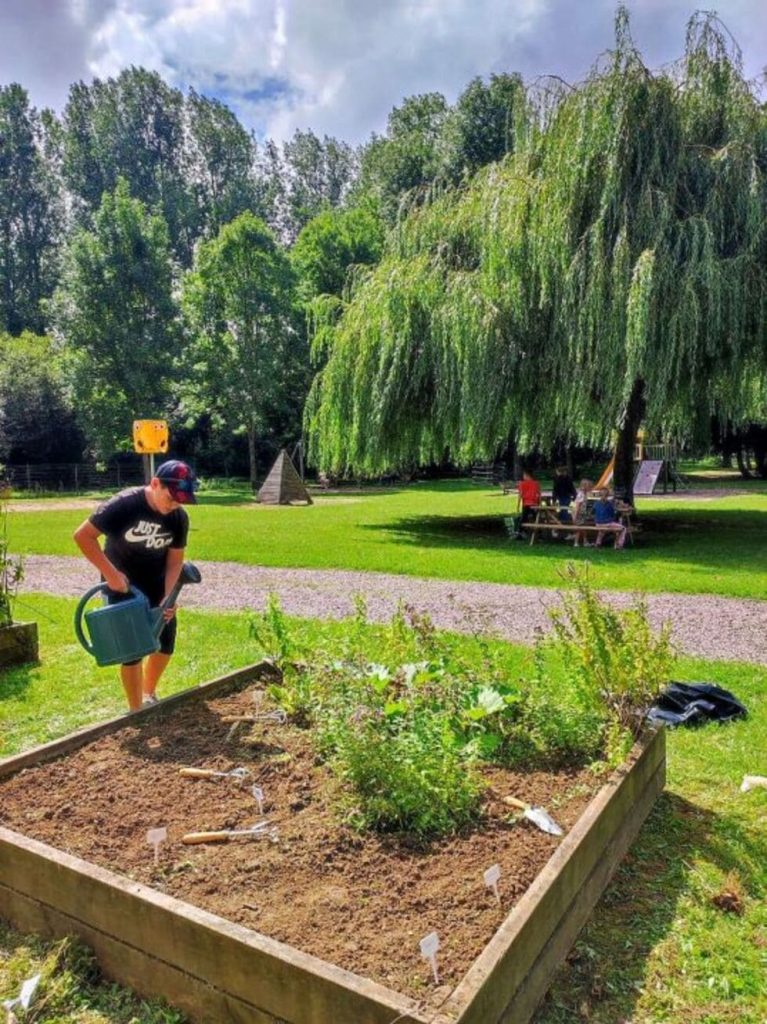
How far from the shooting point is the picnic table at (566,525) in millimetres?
12121

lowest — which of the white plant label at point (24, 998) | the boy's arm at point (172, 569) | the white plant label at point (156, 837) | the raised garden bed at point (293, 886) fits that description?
the white plant label at point (24, 998)

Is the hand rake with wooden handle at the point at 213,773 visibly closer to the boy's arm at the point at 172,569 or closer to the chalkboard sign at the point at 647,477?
the boy's arm at the point at 172,569

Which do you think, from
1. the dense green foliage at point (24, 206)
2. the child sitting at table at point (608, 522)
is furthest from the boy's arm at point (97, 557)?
the dense green foliage at point (24, 206)

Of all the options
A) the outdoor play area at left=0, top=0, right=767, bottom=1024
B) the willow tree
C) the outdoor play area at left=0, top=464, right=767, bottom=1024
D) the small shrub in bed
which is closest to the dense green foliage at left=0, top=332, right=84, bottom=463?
the outdoor play area at left=0, top=0, right=767, bottom=1024

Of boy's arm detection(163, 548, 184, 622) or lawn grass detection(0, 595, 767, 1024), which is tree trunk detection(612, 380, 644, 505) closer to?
→ lawn grass detection(0, 595, 767, 1024)

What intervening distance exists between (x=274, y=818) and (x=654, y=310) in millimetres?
10044

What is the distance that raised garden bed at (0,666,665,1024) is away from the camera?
1.92 metres

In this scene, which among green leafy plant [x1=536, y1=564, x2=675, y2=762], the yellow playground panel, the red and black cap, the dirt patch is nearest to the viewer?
the dirt patch

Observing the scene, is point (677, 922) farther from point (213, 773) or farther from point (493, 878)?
point (213, 773)

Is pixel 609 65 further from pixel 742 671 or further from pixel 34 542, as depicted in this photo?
pixel 34 542

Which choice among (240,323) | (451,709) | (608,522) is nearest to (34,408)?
(240,323)

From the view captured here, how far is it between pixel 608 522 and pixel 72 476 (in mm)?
31362

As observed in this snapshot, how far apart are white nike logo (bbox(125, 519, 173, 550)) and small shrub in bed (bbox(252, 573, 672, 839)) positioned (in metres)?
0.78

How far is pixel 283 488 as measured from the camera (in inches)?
974
